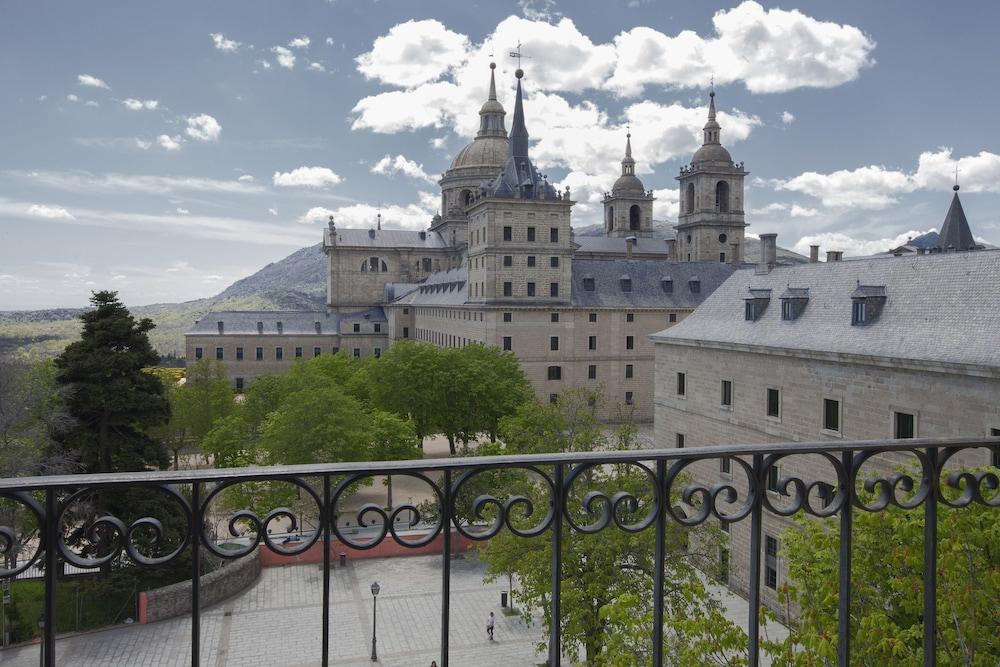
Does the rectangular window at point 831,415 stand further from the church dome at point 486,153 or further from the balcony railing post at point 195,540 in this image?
the church dome at point 486,153

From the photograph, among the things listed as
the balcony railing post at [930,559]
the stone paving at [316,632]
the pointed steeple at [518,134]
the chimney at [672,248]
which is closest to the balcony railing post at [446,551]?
the balcony railing post at [930,559]

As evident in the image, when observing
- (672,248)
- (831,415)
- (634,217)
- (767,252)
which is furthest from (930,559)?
(634,217)

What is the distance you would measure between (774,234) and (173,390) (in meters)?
31.7

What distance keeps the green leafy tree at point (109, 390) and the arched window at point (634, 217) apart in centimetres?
7115

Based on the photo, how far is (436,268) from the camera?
281 ft

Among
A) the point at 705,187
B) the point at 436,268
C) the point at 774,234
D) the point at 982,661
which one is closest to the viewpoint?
the point at 982,661

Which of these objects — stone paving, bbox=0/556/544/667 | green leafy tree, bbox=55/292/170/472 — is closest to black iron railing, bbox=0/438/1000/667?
stone paving, bbox=0/556/544/667

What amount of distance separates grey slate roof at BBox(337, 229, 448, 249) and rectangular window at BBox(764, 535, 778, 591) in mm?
Result: 65666

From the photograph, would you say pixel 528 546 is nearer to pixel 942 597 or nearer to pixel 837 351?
pixel 837 351

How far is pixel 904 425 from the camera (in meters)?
19.1

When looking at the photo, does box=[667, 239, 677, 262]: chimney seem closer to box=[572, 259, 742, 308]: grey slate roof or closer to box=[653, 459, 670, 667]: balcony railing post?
box=[572, 259, 742, 308]: grey slate roof

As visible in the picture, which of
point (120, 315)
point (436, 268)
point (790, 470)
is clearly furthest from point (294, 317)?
point (790, 470)

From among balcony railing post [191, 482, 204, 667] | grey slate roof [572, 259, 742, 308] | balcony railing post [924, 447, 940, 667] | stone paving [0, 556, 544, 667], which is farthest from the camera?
grey slate roof [572, 259, 742, 308]

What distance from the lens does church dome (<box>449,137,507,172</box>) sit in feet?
270
